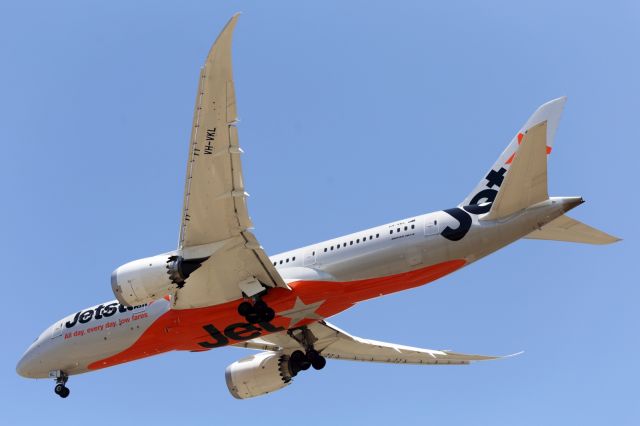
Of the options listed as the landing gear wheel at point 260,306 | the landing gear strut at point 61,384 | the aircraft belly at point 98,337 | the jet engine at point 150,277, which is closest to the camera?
the jet engine at point 150,277

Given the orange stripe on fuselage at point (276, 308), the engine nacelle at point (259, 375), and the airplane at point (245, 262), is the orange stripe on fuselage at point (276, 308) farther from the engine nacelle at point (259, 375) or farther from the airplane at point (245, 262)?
the engine nacelle at point (259, 375)

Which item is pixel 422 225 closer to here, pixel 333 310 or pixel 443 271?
pixel 443 271

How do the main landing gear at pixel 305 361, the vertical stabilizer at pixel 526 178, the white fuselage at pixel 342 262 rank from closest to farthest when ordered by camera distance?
the vertical stabilizer at pixel 526 178, the white fuselage at pixel 342 262, the main landing gear at pixel 305 361

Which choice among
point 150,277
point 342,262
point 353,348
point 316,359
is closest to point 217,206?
point 150,277

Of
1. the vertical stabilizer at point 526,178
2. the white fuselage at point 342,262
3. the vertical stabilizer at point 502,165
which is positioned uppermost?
the vertical stabilizer at point 502,165

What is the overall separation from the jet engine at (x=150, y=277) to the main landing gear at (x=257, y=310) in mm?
2463

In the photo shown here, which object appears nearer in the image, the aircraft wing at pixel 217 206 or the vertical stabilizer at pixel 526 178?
the aircraft wing at pixel 217 206

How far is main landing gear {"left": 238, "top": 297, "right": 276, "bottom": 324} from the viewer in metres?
29.1

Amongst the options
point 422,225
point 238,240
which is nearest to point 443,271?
point 422,225

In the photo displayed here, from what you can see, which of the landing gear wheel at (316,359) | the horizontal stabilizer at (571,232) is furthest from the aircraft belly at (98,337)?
the horizontal stabilizer at (571,232)

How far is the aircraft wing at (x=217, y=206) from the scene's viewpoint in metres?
→ 23.3

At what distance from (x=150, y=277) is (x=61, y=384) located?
290 inches

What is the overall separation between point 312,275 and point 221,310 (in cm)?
294

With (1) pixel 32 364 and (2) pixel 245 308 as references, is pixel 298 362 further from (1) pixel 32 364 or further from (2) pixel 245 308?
(1) pixel 32 364
